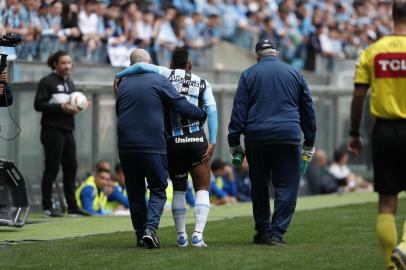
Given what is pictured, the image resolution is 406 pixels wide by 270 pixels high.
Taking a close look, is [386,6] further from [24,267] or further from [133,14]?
[24,267]

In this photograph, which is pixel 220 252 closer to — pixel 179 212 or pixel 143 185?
pixel 179 212

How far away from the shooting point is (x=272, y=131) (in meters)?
11.0

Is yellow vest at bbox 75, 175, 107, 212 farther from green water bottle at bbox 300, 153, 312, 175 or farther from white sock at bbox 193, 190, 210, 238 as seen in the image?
white sock at bbox 193, 190, 210, 238

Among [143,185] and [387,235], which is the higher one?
[387,235]

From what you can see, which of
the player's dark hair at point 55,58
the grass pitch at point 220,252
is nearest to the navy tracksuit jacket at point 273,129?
the grass pitch at point 220,252

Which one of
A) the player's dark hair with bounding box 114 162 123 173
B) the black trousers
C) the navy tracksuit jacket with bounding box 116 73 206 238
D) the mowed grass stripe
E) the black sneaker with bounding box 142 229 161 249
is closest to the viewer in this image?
the black sneaker with bounding box 142 229 161 249

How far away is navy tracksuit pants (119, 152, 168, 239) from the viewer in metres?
10.6

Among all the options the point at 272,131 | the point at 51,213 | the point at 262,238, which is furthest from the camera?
the point at 51,213

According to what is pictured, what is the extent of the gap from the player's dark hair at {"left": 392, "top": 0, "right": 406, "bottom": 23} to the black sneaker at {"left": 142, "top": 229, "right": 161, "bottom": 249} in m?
3.33

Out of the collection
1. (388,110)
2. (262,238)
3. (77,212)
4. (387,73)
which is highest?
(387,73)

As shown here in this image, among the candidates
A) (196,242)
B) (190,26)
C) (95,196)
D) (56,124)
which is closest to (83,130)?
(95,196)

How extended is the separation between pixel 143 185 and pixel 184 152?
20.0 inches

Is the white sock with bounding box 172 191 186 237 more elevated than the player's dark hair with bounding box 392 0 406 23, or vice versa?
the player's dark hair with bounding box 392 0 406 23

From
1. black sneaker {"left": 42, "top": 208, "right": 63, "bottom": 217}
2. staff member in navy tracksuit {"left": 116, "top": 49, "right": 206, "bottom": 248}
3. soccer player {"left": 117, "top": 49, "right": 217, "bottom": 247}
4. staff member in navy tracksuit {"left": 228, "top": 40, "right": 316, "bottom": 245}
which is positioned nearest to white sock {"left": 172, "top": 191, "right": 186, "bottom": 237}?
soccer player {"left": 117, "top": 49, "right": 217, "bottom": 247}
